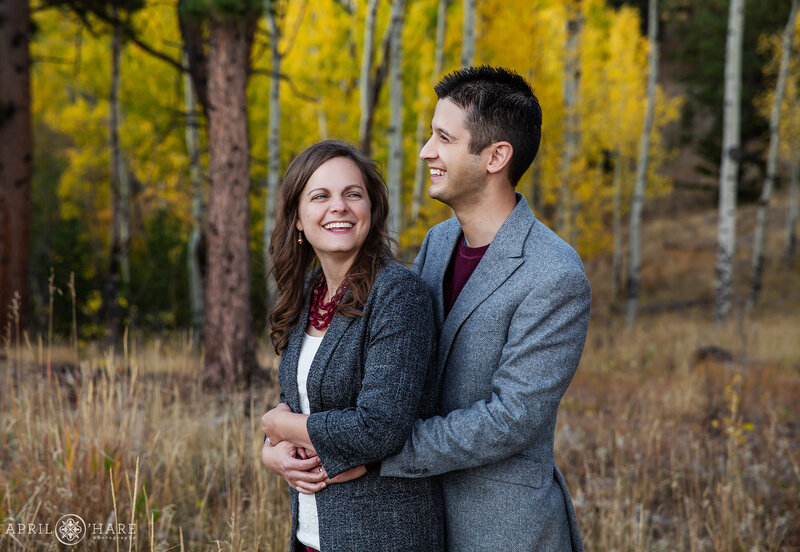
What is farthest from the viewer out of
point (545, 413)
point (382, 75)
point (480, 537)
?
point (382, 75)

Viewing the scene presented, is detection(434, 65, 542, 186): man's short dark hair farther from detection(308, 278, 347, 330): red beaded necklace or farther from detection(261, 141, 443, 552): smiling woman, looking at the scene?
detection(308, 278, 347, 330): red beaded necklace

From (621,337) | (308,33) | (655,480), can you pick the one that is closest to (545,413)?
(655,480)

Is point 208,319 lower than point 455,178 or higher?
lower

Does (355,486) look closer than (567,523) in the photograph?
Yes

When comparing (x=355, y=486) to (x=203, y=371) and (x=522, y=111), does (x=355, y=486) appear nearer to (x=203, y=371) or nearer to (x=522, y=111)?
(x=522, y=111)

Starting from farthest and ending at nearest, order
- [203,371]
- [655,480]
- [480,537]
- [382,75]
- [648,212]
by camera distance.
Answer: [648,212] < [382,75] < [203,371] < [655,480] < [480,537]

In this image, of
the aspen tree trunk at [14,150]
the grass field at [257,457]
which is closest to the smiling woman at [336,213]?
the grass field at [257,457]

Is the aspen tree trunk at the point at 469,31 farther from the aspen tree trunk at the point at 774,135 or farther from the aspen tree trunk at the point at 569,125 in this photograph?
the aspen tree trunk at the point at 774,135

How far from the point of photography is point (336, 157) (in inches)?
75.9

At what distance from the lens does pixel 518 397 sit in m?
1.66

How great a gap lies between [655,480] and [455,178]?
3332mm

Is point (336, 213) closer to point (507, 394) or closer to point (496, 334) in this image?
point (496, 334)

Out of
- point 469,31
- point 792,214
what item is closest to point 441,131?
point 469,31
